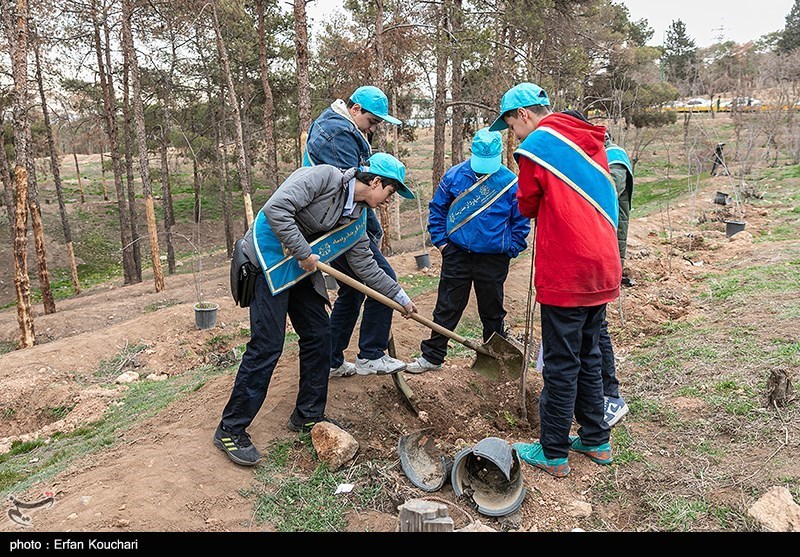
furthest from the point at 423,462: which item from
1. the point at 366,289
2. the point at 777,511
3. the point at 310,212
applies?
the point at 777,511

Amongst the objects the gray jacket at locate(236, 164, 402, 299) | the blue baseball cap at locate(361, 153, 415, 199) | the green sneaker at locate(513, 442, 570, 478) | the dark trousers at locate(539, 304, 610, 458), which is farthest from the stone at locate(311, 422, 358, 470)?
the blue baseball cap at locate(361, 153, 415, 199)

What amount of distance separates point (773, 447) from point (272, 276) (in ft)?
9.46

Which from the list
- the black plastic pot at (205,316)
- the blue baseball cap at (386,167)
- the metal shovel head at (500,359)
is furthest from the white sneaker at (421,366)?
the black plastic pot at (205,316)

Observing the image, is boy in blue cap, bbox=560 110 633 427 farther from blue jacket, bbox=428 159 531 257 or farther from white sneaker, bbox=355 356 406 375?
→ white sneaker, bbox=355 356 406 375

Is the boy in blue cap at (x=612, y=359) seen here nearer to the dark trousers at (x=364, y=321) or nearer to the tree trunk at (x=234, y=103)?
the dark trousers at (x=364, y=321)

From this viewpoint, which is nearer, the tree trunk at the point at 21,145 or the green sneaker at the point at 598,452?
the green sneaker at the point at 598,452

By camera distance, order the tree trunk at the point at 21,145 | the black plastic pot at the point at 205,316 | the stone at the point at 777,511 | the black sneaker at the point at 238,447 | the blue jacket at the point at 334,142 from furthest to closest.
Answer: the tree trunk at the point at 21,145
the black plastic pot at the point at 205,316
the blue jacket at the point at 334,142
the black sneaker at the point at 238,447
the stone at the point at 777,511

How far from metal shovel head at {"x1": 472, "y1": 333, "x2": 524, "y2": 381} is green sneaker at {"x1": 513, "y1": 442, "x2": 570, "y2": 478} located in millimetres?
1079

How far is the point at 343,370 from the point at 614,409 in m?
1.92

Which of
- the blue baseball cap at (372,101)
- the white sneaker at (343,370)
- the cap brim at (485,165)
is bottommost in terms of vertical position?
the white sneaker at (343,370)

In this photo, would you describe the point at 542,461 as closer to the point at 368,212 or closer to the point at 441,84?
the point at 368,212

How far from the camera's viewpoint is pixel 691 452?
3.16 metres

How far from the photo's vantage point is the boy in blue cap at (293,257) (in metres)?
3.10

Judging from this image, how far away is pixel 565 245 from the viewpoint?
2785 millimetres
